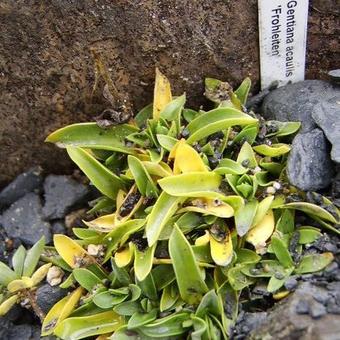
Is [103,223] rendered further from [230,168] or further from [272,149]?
[272,149]

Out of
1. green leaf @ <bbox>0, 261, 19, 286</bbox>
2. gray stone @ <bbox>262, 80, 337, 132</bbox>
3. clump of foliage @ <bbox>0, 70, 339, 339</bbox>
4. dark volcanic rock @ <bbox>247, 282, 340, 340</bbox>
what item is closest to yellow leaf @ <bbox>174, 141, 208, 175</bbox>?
clump of foliage @ <bbox>0, 70, 339, 339</bbox>

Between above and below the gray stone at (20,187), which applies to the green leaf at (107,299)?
below

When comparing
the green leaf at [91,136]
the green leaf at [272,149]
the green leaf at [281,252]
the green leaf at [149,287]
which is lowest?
the green leaf at [149,287]

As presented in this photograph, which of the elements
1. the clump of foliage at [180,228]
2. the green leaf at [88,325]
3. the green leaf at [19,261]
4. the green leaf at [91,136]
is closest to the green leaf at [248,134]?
the clump of foliage at [180,228]

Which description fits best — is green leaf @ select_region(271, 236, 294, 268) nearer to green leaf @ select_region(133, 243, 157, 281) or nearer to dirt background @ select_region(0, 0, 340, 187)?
green leaf @ select_region(133, 243, 157, 281)

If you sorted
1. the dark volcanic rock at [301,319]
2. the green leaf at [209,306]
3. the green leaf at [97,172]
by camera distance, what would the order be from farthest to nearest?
the green leaf at [97,172] < the green leaf at [209,306] < the dark volcanic rock at [301,319]

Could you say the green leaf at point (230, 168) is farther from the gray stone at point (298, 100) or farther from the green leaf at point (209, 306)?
the green leaf at point (209, 306)

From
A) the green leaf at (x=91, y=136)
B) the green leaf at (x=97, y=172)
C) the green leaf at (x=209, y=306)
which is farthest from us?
the green leaf at (x=91, y=136)

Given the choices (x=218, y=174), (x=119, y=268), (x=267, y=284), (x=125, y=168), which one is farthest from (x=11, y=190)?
(x=267, y=284)
